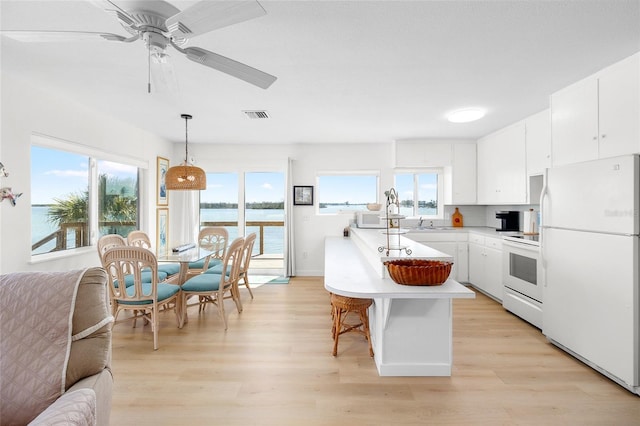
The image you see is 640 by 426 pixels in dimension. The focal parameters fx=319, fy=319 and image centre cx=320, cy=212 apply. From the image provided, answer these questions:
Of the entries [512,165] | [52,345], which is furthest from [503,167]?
[52,345]

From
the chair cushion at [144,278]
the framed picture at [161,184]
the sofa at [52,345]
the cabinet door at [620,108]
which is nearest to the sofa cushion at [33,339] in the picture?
the sofa at [52,345]

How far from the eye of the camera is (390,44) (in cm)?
213

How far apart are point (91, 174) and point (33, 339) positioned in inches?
121

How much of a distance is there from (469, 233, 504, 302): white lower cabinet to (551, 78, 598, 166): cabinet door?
4.95ft

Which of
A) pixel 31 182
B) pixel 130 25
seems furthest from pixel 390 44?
pixel 31 182

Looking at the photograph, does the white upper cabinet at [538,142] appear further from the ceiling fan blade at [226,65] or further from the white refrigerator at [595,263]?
the ceiling fan blade at [226,65]

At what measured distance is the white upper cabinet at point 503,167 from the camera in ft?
13.2

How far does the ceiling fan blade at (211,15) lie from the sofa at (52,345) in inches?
44.8

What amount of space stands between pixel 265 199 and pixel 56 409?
4750 millimetres

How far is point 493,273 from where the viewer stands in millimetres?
4160

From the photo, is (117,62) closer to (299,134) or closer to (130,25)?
(130,25)

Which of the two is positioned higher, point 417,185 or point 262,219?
point 417,185

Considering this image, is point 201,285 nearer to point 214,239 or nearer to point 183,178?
point 183,178

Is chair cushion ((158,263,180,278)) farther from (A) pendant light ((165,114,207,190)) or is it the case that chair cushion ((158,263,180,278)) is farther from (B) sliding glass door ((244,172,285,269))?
(B) sliding glass door ((244,172,285,269))
